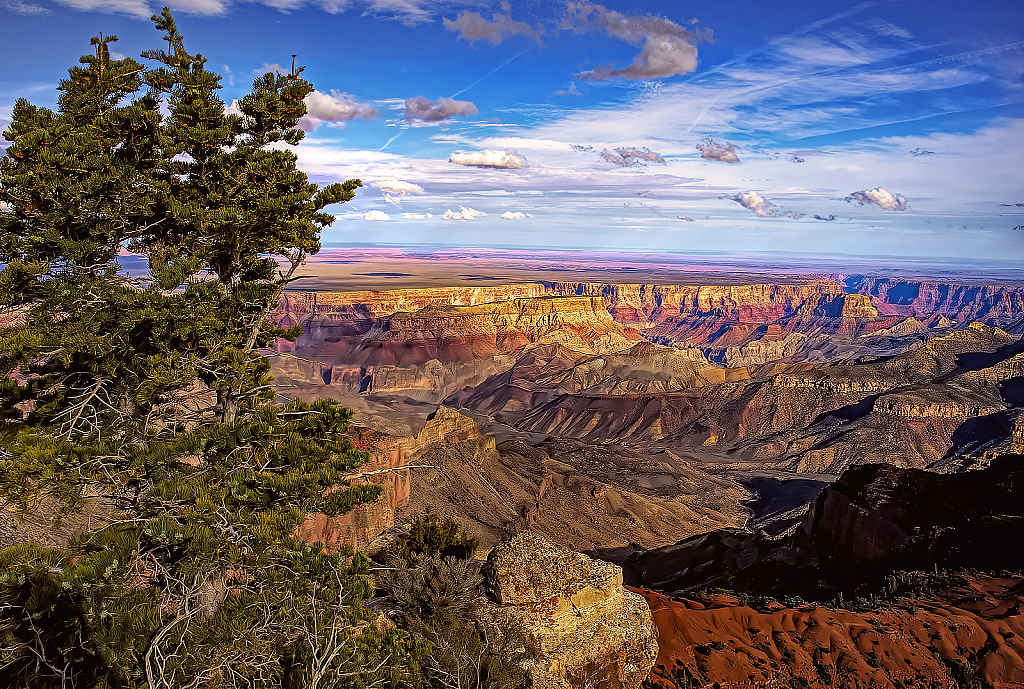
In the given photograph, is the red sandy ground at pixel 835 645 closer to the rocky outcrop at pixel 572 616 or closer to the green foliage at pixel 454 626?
the rocky outcrop at pixel 572 616

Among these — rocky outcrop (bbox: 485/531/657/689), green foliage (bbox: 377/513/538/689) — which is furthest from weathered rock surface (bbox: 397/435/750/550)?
rocky outcrop (bbox: 485/531/657/689)

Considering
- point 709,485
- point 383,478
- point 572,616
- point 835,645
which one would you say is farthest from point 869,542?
point 709,485

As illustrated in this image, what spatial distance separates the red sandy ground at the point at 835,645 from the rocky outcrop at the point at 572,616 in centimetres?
155

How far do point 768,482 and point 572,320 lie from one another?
98.4m

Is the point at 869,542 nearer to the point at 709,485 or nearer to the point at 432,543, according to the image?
the point at 432,543

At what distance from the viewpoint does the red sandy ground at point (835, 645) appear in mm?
16750

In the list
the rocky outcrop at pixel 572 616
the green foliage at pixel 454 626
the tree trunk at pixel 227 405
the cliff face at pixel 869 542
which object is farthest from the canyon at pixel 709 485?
the green foliage at pixel 454 626

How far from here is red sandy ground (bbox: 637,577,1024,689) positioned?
55.0 ft

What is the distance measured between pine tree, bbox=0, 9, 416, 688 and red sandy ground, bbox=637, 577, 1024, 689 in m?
10.7

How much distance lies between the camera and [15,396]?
873 centimetres

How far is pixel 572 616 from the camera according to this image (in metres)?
15.3

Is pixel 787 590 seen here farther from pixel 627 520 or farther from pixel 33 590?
pixel 33 590

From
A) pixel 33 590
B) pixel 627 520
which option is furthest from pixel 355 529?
pixel 33 590

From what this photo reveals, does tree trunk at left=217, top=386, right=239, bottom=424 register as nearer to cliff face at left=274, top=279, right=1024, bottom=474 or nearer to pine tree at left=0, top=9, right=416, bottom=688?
pine tree at left=0, top=9, right=416, bottom=688
